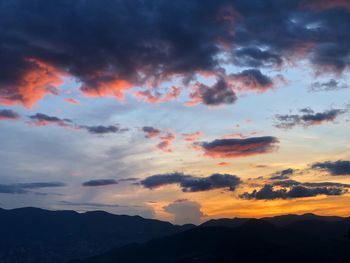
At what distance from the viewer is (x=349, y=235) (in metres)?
142

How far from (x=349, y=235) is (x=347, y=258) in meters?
7.16

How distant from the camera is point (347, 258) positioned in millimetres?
141125
